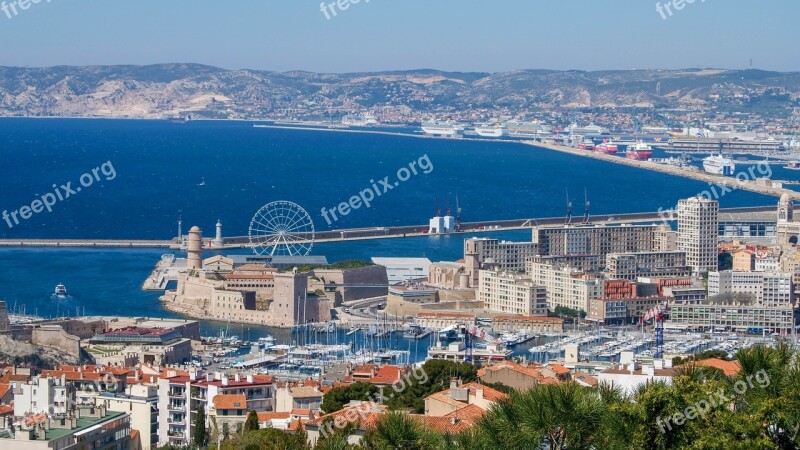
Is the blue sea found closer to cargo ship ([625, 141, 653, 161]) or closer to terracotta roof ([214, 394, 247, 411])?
cargo ship ([625, 141, 653, 161])

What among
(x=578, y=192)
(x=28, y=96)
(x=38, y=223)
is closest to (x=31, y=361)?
(x=38, y=223)

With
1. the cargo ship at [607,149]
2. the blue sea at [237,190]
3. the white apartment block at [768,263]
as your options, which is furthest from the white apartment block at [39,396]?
the cargo ship at [607,149]

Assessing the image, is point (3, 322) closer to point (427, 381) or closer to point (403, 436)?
point (427, 381)

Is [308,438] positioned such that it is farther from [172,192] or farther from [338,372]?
[172,192]

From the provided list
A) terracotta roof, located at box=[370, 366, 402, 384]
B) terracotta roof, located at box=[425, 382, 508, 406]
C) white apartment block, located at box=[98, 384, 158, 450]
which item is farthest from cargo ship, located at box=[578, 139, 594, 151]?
terracotta roof, located at box=[425, 382, 508, 406]

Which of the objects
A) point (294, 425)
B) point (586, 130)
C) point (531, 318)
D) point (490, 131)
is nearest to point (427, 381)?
point (294, 425)
